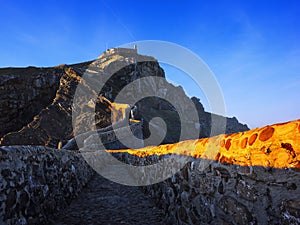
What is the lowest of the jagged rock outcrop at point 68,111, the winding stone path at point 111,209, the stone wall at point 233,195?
the winding stone path at point 111,209

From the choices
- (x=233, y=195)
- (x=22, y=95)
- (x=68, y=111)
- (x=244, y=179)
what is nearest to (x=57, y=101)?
(x=68, y=111)

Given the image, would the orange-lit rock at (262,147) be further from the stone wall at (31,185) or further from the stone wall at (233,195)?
the stone wall at (31,185)

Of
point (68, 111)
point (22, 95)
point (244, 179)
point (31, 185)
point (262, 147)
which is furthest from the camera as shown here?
point (22, 95)

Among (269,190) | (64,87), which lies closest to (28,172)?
(269,190)

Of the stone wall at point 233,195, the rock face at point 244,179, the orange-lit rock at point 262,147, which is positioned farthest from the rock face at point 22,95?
the orange-lit rock at point 262,147

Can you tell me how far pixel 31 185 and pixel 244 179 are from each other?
3.15m

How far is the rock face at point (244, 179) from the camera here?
1.58 m

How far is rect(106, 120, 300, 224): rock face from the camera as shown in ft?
5.18

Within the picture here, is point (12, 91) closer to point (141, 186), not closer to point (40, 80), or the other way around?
point (40, 80)

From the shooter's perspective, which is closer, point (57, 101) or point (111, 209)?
point (111, 209)

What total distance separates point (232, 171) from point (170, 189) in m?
2.04

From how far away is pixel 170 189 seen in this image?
13.1 ft

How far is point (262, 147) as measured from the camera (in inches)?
71.9

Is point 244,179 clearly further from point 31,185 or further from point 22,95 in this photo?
point 22,95
